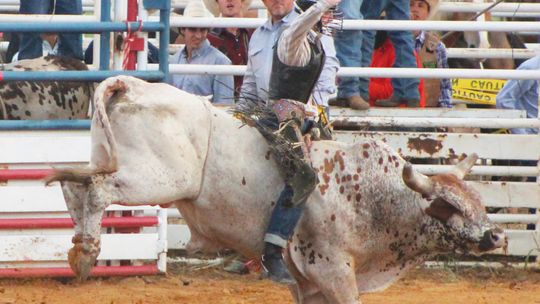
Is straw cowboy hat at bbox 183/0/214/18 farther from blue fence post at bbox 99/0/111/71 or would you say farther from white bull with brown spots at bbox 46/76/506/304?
white bull with brown spots at bbox 46/76/506/304

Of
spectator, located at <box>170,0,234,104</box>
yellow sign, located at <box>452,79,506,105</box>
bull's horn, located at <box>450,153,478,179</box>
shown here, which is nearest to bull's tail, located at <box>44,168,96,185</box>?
bull's horn, located at <box>450,153,478,179</box>

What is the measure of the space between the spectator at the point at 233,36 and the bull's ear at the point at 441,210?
349cm

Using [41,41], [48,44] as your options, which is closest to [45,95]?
[41,41]

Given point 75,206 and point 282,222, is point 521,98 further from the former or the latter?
point 75,206

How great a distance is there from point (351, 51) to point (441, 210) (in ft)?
10.2

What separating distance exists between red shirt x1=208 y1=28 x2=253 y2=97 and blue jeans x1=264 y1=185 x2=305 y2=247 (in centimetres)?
350

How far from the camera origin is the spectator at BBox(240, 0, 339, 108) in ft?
22.0

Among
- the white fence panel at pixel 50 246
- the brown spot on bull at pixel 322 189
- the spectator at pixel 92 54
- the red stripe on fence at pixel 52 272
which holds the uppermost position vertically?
the spectator at pixel 92 54

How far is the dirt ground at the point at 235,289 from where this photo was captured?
7.96 meters

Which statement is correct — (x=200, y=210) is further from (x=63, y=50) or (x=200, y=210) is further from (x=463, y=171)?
(x=63, y=50)

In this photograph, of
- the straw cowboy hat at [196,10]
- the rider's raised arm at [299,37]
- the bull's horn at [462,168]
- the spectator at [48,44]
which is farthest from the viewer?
the spectator at [48,44]

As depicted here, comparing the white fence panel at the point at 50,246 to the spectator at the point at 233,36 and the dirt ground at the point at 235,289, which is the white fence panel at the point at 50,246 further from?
the spectator at the point at 233,36

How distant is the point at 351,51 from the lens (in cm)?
918

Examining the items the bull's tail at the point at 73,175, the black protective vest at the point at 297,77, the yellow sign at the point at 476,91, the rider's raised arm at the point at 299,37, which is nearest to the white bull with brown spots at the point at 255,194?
the bull's tail at the point at 73,175
